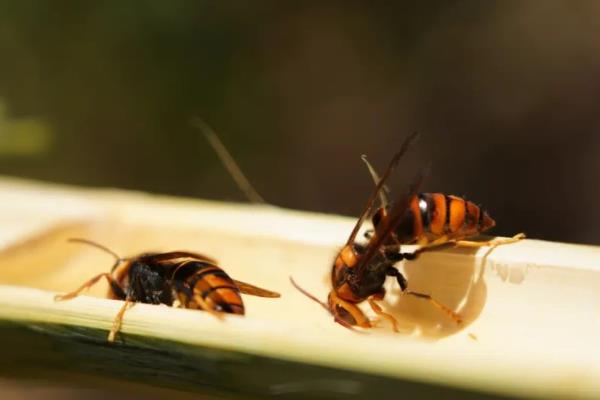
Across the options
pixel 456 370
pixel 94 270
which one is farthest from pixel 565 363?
pixel 94 270

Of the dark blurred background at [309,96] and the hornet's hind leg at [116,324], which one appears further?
the dark blurred background at [309,96]

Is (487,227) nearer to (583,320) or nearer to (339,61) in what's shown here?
(583,320)

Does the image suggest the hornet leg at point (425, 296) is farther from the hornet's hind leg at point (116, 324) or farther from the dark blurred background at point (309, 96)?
the dark blurred background at point (309, 96)

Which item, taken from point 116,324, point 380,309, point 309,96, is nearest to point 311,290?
point 380,309

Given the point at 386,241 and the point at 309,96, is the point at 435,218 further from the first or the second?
the point at 309,96

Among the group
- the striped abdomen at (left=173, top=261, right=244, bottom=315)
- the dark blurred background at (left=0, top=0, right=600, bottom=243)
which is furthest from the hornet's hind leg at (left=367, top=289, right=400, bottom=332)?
the dark blurred background at (left=0, top=0, right=600, bottom=243)

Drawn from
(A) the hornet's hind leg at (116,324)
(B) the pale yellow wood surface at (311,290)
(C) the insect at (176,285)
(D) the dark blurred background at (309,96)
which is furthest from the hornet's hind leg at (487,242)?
(D) the dark blurred background at (309,96)
